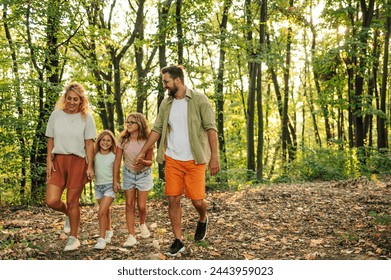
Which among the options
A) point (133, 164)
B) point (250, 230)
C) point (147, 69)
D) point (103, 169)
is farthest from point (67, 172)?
point (147, 69)

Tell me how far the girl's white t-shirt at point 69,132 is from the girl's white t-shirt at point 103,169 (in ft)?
0.83

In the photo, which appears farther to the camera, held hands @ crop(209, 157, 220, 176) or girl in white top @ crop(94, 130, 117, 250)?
girl in white top @ crop(94, 130, 117, 250)

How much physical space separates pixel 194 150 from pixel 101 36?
29.9 feet

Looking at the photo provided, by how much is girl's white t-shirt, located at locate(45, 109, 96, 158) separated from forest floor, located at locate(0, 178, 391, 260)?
141 centimetres

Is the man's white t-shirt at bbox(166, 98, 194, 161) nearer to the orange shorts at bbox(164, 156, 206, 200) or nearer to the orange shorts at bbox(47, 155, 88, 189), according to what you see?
the orange shorts at bbox(164, 156, 206, 200)

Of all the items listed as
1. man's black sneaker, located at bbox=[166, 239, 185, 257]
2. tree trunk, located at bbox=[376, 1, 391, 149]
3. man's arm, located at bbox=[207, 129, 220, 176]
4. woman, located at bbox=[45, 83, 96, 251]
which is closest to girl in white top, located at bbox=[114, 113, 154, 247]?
woman, located at bbox=[45, 83, 96, 251]

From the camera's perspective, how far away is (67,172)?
546cm

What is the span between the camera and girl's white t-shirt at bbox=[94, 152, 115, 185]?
565 cm

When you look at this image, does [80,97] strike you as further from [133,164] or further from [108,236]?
[108,236]

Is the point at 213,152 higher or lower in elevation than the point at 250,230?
higher

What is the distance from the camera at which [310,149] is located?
16703 mm

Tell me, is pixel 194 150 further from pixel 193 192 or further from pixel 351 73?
pixel 351 73

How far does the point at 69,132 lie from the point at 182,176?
1.62 meters

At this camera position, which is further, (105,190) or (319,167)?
(319,167)
